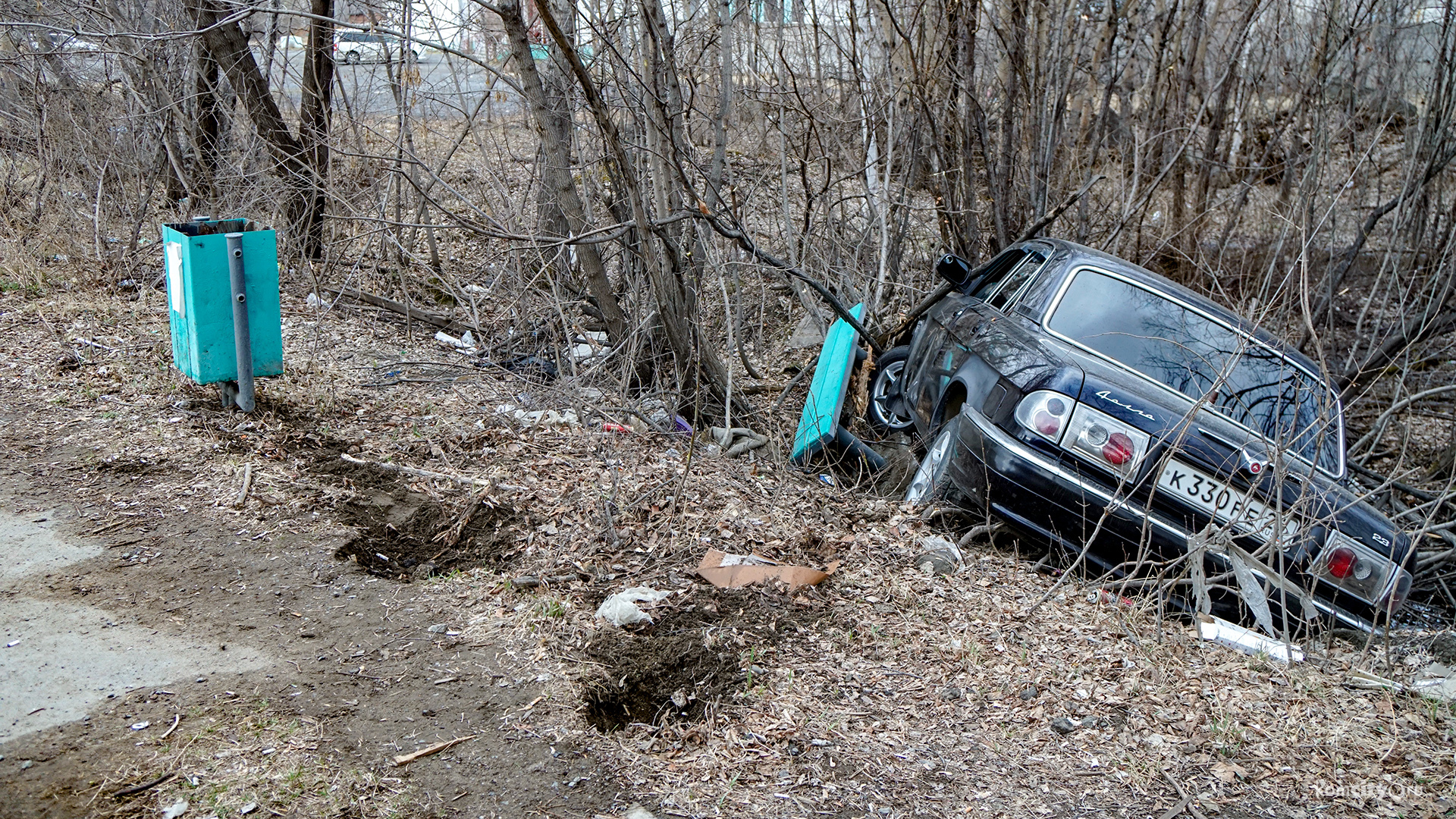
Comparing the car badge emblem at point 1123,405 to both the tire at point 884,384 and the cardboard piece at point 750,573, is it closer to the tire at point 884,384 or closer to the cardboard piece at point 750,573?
the cardboard piece at point 750,573

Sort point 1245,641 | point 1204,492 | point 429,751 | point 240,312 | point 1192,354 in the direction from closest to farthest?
point 429,751, point 1245,641, point 1204,492, point 1192,354, point 240,312

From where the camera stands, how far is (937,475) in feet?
17.0

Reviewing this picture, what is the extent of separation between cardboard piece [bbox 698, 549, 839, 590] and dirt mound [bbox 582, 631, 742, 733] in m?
0.50

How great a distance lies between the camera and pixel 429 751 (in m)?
3.11

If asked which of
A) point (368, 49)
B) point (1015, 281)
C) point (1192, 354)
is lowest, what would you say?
point (1192, 354)

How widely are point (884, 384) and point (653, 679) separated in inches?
158

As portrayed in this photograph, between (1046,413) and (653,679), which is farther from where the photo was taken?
(1046,413)

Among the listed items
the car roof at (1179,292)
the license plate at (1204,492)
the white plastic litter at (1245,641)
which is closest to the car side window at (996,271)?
the car roof at (1179,292)

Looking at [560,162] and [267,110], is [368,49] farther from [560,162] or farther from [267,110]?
[560,162]

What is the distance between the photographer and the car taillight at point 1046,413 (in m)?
4.58

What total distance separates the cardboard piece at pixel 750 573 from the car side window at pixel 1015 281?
8.07 ft

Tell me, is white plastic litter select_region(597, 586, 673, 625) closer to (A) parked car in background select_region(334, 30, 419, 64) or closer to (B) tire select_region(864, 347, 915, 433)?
(B) tire select_region(864, 347, 915, 433)

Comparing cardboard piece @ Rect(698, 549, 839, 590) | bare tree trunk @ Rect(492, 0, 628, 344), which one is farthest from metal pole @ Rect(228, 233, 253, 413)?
cardboard piece @ Rect(698, 549, 839, 590)

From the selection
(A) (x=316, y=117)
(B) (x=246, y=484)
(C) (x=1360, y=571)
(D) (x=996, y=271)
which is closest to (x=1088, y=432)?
(C) (x=1360, y=571)
